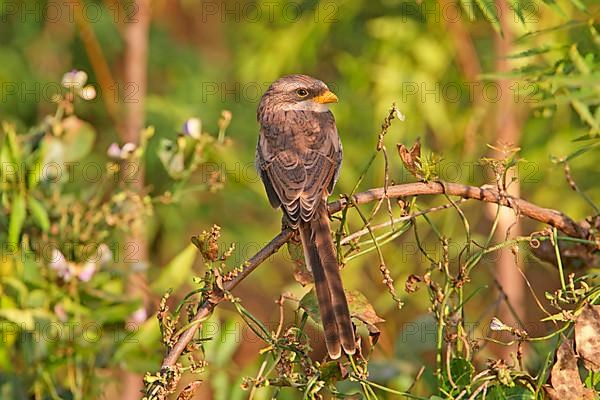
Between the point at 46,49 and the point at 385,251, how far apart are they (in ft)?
9.56

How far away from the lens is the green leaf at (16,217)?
358 centimetres

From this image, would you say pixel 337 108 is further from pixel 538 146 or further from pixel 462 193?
pixel 462 193

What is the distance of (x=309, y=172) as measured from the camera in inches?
141

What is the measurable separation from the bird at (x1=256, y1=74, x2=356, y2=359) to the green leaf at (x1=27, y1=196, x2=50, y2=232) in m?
0.79

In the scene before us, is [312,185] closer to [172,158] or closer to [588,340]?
[172,158]

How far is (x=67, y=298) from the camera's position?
149 inches

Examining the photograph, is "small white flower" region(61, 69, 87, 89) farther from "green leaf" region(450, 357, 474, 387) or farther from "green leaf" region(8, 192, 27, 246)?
"green leaf" region(450, 357, 474, 387)

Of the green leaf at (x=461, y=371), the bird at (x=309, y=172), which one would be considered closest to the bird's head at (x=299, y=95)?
the bird at (x=309, y=172)

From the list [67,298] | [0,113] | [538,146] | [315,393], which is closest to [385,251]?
[538,146]

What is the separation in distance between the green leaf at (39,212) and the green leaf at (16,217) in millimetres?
29

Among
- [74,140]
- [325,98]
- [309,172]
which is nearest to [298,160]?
[309,172]

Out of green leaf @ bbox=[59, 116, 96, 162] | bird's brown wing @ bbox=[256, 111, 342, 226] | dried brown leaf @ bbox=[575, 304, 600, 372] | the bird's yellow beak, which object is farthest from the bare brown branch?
the bird's yellow beak

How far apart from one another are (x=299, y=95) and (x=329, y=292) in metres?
1.94

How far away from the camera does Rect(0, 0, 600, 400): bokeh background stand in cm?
381
